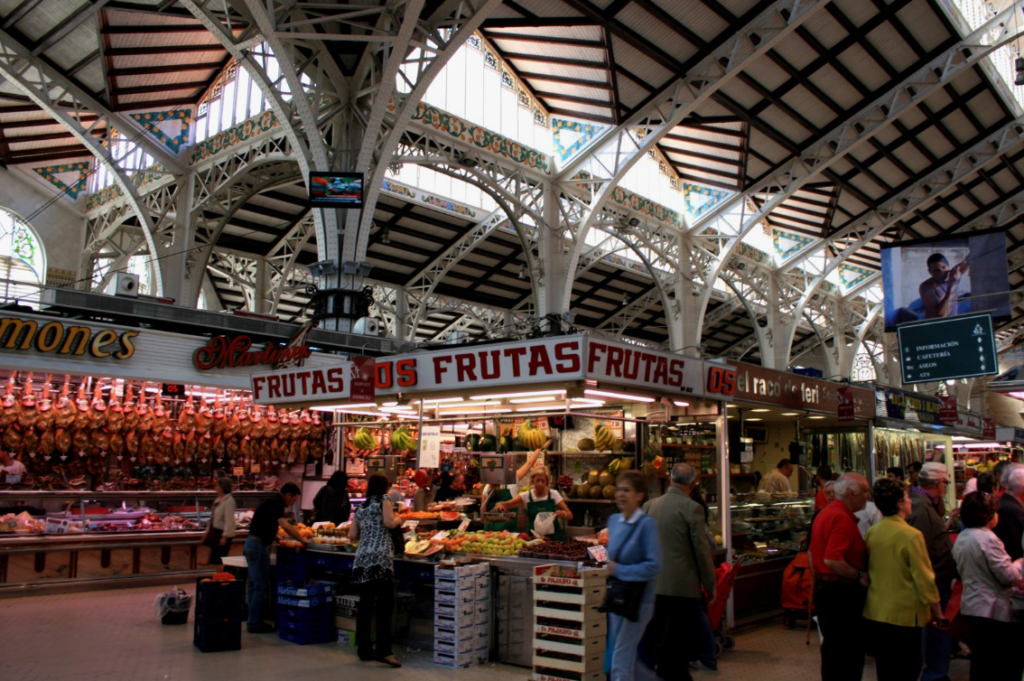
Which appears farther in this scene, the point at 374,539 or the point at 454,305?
the point at 454,305

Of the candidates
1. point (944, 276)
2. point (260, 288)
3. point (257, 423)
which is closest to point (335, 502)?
point (257, 423)

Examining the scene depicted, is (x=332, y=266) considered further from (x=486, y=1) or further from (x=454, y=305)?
(x=454, y=305)

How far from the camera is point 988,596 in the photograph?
4559 millimetres

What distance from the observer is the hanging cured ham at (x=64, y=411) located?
33.0 ft

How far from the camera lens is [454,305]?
87.6 feet

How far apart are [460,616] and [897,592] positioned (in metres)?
3.35

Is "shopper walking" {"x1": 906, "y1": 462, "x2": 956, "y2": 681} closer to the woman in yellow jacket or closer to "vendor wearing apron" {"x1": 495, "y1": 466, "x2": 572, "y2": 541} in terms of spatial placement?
the woman in yellow jacket

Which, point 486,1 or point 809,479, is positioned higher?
point 486,1

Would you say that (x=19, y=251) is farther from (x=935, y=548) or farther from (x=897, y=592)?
(x=897, y=592)

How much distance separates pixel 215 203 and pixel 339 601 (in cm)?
1338

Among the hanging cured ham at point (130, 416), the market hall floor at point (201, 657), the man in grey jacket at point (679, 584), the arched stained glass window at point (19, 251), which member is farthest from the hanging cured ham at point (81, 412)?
the arched stained glass window at point (19, 251)

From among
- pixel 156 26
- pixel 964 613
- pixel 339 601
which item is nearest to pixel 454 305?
pixel 156 26

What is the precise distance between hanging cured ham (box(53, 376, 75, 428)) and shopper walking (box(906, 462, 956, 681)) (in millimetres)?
9741

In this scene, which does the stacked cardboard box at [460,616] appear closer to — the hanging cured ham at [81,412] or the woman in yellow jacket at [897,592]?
the woman in yellow jacket at [897,592]
